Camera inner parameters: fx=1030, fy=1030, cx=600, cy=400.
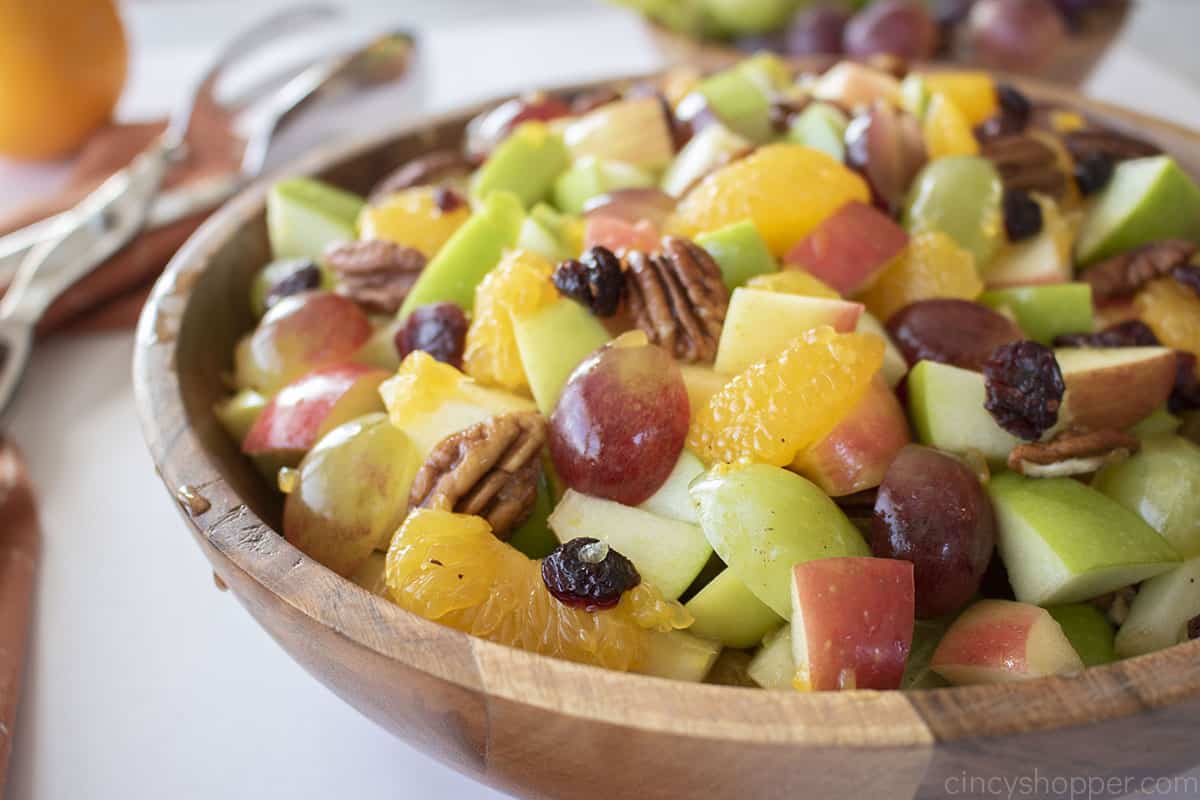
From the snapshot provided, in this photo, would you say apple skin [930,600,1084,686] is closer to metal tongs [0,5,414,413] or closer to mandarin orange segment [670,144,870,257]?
mandarin orange segment [670,144,870,257]

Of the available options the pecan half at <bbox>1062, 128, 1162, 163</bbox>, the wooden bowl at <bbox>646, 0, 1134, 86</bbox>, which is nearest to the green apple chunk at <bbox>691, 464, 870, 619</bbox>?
the pecan half at <bbox>1062, 128, 1162, 163</bbox>

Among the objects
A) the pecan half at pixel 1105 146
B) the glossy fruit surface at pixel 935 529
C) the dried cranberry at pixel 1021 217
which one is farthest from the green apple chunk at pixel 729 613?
the pecan half at pixel 1105 146

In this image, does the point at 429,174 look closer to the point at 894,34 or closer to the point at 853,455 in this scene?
the point at 853,455

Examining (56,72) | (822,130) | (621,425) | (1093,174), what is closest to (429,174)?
(822,130)

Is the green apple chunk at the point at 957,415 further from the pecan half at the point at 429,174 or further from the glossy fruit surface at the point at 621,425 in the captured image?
the pecan half at the point at 429,174

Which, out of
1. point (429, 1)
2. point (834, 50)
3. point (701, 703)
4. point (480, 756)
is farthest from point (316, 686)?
point (429, 1)
